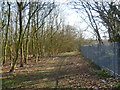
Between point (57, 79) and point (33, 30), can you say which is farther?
point (33, 30)

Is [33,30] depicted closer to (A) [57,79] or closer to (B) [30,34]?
(B) [30,34]

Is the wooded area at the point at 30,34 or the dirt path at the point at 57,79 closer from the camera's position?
the dirt path at the point at 57,79

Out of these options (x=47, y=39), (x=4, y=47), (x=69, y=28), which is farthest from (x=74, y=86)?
(x=69, y=28)

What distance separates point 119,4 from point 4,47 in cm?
979

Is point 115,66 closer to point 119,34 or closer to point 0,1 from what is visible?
point 119,34

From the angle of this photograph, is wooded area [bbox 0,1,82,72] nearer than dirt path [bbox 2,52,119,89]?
No

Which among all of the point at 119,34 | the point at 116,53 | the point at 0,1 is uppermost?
the point at 0,1

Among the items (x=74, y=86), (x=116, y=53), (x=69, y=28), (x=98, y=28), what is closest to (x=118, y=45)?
(x=116, y=53)

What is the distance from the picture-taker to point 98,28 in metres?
16.9

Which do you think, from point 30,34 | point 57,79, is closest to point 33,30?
point 30,34

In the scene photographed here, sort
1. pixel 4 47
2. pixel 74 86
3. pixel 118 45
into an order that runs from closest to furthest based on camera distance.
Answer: pixel 74 86 < pixel 118 45 < pixel 4 47

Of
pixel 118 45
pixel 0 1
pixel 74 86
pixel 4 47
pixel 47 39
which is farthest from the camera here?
pixel 47 39

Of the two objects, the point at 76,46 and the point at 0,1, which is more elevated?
the point at 0,1

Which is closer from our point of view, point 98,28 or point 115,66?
point 115,66
